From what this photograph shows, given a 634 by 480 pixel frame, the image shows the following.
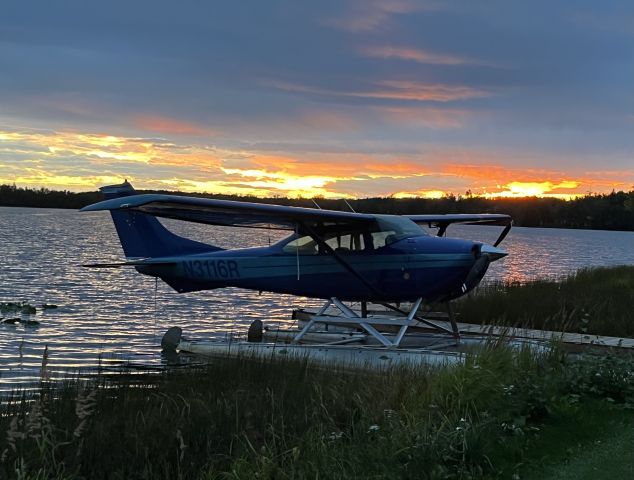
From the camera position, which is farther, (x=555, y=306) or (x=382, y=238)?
(x=555, y=306)

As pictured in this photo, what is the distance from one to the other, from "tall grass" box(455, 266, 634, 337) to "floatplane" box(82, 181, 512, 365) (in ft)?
5.85

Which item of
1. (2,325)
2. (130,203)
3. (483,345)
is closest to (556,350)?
(483,345)

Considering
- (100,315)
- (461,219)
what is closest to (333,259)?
(461,219)

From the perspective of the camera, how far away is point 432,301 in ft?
33.6

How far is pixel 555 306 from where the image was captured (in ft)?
48.3

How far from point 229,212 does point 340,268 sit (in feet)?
Result: 7.33

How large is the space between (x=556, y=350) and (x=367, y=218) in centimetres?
374

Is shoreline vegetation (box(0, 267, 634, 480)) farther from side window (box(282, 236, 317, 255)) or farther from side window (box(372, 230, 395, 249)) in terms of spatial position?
side window (box(282, 236, 317, 255))

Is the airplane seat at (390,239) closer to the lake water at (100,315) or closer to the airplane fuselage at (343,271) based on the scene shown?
the airplane fuselage at (343,271)

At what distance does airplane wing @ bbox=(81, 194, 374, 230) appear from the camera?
7.73m

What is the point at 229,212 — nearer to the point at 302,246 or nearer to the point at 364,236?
the point at 302,246

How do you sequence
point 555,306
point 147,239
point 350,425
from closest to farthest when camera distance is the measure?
point 350,425
point 147,239
point 555,306

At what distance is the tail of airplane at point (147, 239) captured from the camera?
12562 mm

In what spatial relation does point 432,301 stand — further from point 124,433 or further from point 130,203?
point 124,433
